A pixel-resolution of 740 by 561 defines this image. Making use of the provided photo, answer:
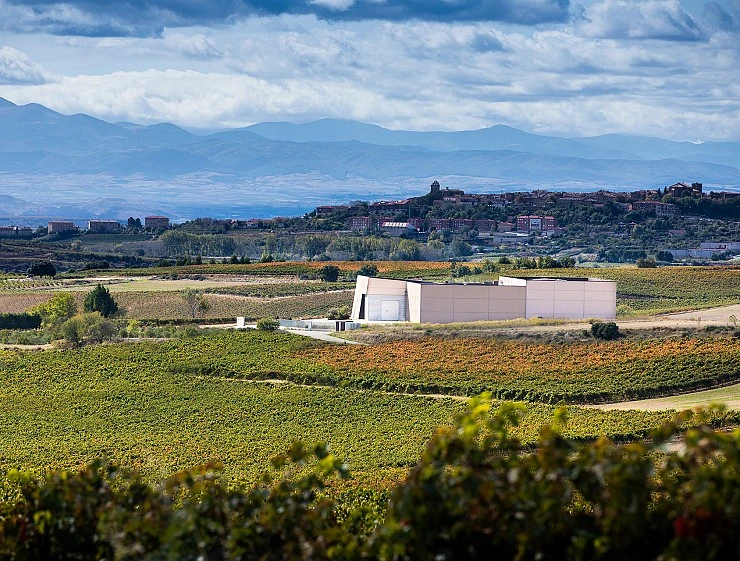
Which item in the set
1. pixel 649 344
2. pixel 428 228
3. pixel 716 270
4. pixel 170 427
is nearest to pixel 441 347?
pixel 649 344

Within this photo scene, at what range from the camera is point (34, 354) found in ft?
177

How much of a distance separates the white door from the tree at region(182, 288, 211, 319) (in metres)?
15.9

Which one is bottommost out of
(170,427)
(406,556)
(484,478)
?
(170,427)

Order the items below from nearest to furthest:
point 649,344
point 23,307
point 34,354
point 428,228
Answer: point 649,344 < point 34,354 < point 23,307 < point 428,228

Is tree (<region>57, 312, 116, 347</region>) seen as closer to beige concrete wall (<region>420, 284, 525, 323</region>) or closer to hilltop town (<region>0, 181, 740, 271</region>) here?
beige concrete wall (<region>420, 284, 525, 323</region>)

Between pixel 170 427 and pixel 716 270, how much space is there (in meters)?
57.1

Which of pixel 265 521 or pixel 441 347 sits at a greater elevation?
pixel 265 521

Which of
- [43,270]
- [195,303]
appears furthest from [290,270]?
[43,270]

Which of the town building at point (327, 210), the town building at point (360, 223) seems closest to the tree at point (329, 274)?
the town building at point (360, 223)

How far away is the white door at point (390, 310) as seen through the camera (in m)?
63.9

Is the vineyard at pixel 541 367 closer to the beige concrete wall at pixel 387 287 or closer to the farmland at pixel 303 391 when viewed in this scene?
the farmland at pixel 303 391

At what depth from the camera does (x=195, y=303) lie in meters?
79.3

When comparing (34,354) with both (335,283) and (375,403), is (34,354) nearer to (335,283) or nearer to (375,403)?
(375,403)

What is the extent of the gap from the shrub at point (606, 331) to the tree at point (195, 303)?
99.4 ft
